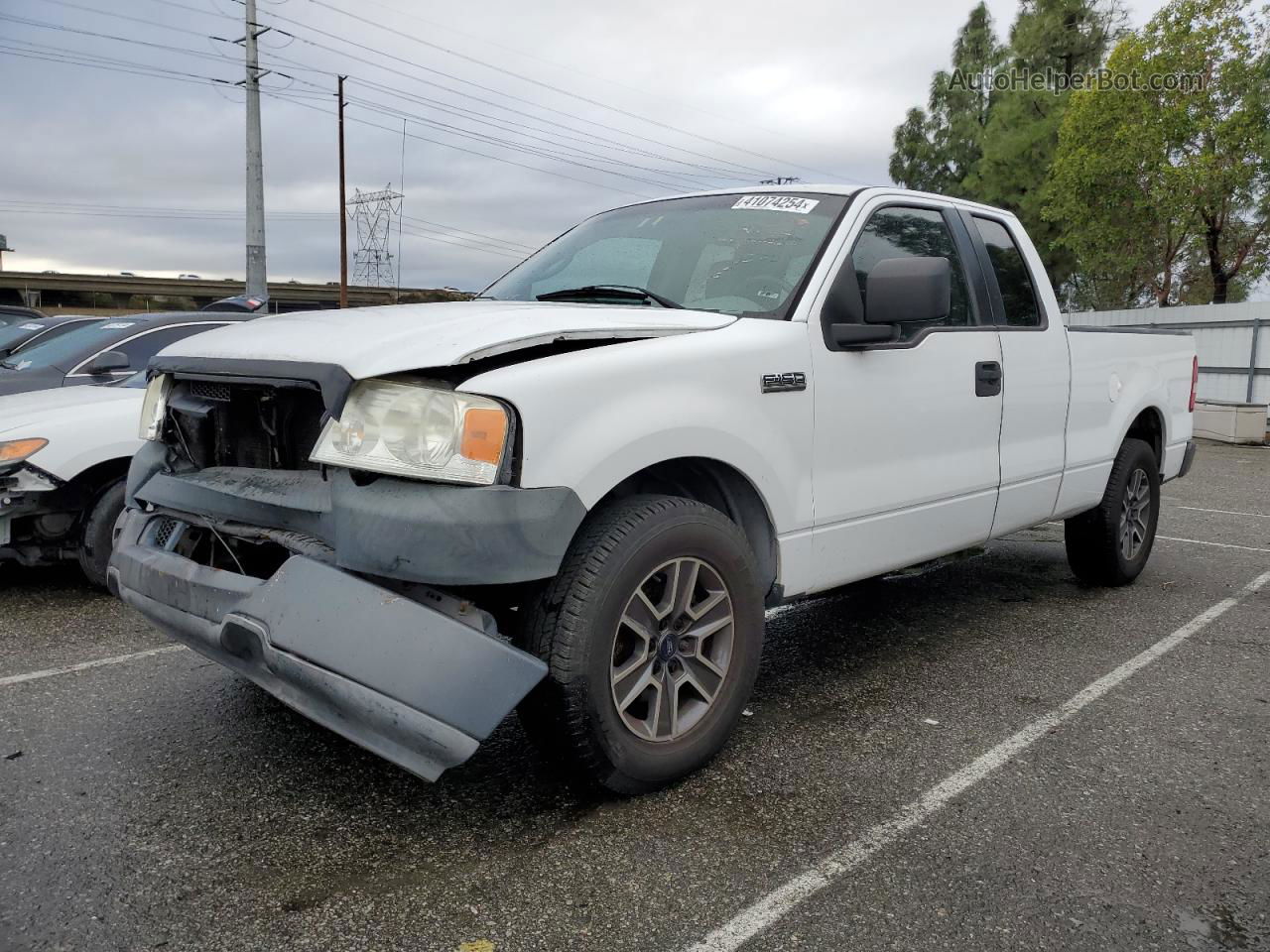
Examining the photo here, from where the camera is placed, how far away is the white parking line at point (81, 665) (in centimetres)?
415

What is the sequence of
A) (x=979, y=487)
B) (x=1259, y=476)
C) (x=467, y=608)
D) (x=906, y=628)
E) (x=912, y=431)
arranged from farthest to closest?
1. (x=1259, y=476)
2. (x=906, y=628)
3. (x=979, y=487)
4. (x=912, y=431)
5. (x=467, y=608)

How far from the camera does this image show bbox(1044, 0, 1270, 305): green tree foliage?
27.1 metres

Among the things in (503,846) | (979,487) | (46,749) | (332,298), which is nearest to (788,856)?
(503,846)

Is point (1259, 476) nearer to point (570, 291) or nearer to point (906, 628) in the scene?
point (906, 628)

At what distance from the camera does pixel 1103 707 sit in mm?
3877

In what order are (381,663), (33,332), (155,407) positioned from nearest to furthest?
(381,663) < (155,407) < (33,332)

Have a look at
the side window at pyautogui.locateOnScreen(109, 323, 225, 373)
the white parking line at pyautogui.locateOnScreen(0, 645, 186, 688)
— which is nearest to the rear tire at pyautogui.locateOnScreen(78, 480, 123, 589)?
the white parking line at pyautogui.locateOnScreen(0, 645, 186, 688)

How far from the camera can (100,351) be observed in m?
7.12

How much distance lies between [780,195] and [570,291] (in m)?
0.91

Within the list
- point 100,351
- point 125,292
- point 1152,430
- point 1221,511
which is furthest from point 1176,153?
point 125,292

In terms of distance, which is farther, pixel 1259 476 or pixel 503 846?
pixel 1259 476

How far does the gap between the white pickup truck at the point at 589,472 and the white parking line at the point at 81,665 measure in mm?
1238

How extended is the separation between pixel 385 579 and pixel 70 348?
19.7 ft

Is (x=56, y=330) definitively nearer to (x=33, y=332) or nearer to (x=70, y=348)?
(x=33, y=332)
